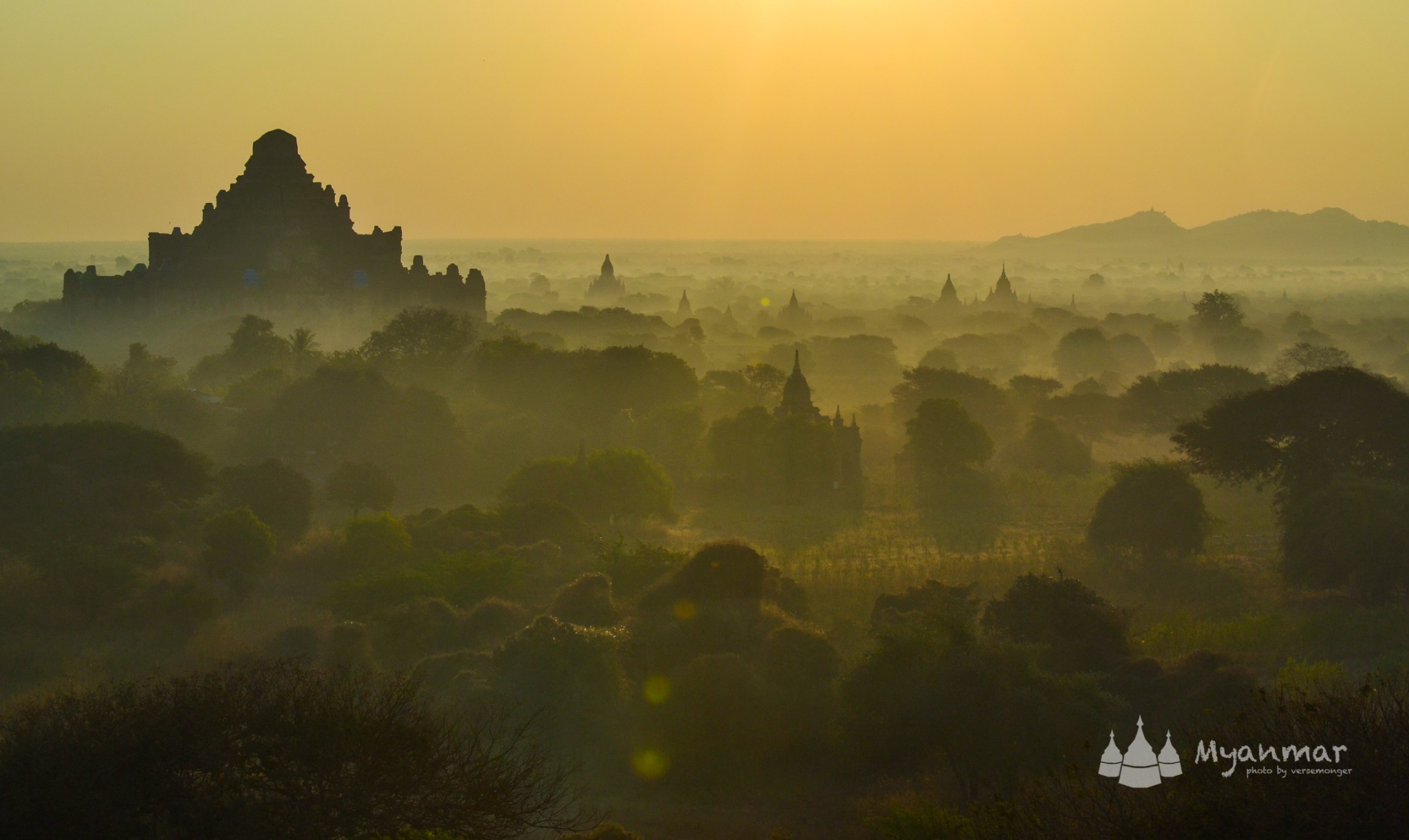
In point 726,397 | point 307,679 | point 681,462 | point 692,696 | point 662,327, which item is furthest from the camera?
point 662,327

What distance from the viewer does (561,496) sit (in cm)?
3288

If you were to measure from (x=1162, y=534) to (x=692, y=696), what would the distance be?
15.9 m

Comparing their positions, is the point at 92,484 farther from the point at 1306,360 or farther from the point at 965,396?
the point at 1306,360

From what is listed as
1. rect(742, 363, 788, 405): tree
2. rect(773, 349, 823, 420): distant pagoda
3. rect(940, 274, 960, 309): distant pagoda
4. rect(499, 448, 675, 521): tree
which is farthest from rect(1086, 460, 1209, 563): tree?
rect(940, 274, 960, 309): distant pagoda

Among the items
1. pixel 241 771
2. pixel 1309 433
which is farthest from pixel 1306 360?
pixel 241 771

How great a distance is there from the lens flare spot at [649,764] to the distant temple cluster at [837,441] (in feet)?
63.1

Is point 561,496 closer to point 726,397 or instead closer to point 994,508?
point 994,508

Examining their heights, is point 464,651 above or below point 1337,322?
below

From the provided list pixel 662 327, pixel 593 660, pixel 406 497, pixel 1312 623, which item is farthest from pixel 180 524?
pixel 662 327

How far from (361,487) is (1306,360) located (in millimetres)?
50532

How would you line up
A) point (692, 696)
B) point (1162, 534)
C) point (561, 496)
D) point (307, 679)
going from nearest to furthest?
point (307, 679) < point (692, 696) < point (1162, 534) < point (561, 496)

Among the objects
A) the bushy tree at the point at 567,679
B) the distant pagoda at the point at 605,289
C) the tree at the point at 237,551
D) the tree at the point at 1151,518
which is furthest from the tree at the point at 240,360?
the distant pagoda at the point at 605,289

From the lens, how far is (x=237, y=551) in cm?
2594

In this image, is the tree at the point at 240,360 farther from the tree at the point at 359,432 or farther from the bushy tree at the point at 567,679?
the bushy tree at the point at 567,679
